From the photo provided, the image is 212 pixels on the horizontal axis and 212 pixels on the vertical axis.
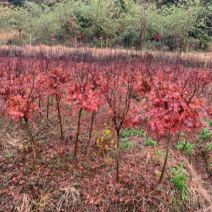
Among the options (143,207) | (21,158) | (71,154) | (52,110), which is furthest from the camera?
(52,110)

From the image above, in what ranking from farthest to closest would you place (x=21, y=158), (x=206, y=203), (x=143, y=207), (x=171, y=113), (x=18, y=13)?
(x=18, y=13)
(x=21, y=158)
(x=206, y=203)
(x=143, y=207)
(x=171, y=113)

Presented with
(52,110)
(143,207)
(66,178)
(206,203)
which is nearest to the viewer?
(143,207)

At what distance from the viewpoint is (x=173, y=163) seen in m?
4.52

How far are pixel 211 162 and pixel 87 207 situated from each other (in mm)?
3874

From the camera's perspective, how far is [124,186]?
390 centimetres

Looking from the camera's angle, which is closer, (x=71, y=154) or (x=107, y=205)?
(x=107, y=205)

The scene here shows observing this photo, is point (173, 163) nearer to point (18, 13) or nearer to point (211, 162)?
point (211, 162)

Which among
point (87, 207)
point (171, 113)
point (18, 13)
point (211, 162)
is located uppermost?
point (18, 13)

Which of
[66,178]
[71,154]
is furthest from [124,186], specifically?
[71,154]

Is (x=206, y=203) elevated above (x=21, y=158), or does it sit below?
below

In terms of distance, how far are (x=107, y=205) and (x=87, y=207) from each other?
1.48 feet

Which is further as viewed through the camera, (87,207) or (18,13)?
(18,13)

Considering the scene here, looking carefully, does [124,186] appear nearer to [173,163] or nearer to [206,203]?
[173,163]

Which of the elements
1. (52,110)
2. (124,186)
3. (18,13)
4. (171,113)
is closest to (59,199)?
(124,186)
